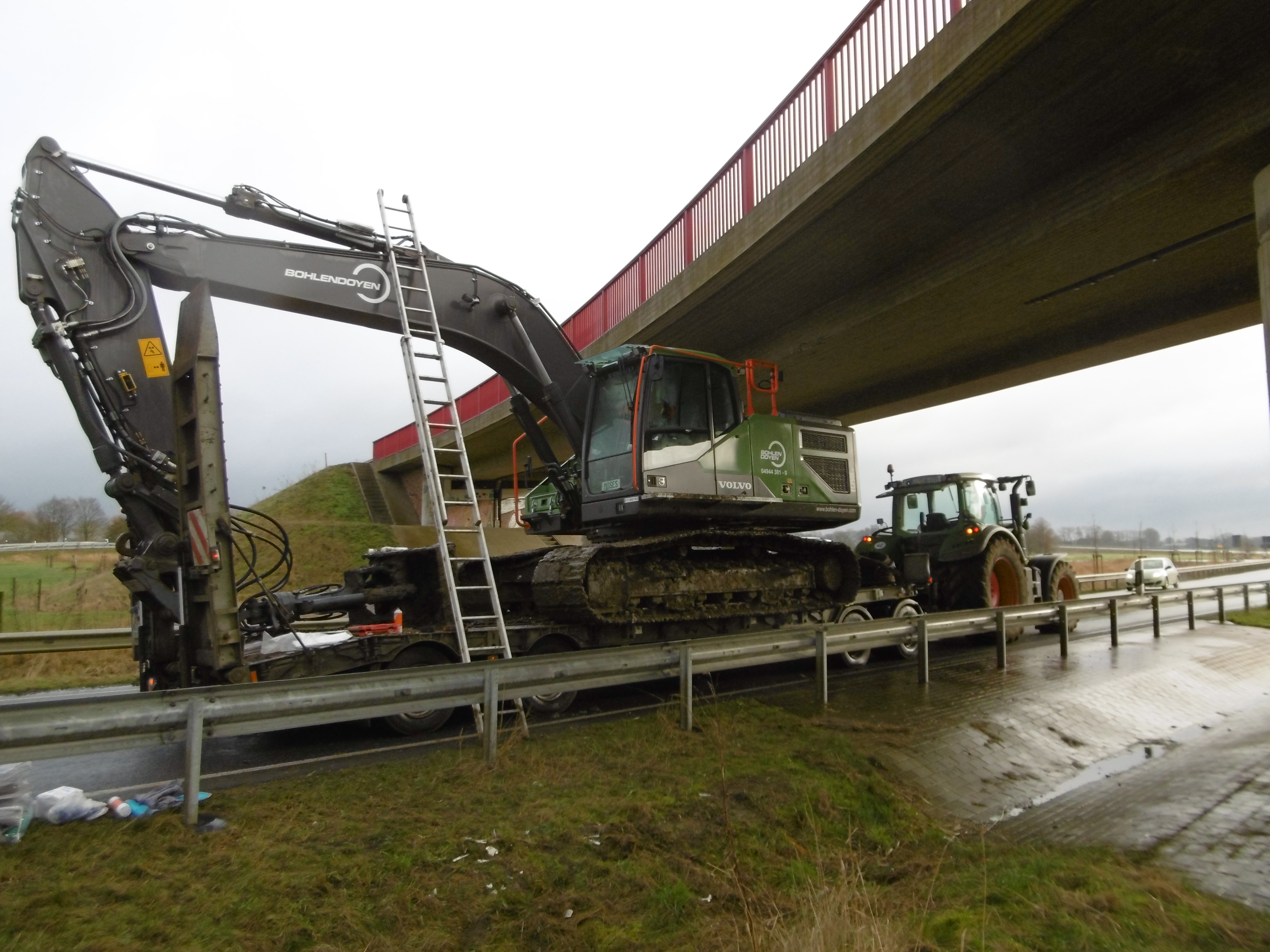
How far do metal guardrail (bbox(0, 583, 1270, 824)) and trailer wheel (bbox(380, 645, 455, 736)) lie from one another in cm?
117

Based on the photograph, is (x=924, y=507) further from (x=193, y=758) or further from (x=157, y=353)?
(x=193, y=758)

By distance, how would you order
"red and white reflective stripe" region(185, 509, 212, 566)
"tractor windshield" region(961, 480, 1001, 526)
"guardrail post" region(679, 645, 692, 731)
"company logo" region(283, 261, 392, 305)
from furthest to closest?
"tractor windshield" region(961, 480, 1001, 526), "company logo" region(283, 261, 392, 305), "guardrail post" region(679, 645, 692, 731), "red and white reflective stripe" region(185, 509, 212, 566)

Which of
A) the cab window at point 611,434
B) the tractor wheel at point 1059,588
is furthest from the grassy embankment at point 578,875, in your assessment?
the tractor wheel at point 1059,588

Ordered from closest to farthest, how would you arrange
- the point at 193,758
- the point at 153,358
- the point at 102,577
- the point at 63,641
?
the point at 193,758 → the point at 153,358 → the point at 63,641 → the point at 102,577

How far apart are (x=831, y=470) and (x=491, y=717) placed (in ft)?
20.3

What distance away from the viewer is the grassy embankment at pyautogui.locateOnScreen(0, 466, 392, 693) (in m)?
10.9

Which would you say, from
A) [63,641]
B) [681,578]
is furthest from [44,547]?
[681,578]

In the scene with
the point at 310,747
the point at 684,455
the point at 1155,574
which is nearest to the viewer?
the point at 310,747

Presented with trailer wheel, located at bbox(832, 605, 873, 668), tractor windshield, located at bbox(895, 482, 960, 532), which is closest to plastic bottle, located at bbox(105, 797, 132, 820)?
trailer wheel, located at bbox(832, 605, 873, 668)

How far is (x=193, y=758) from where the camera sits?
3.99m

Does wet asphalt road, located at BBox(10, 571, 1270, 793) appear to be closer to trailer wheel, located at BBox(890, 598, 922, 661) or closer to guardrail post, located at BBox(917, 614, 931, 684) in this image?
guardrail post, located at BBox(917, 614, 931, 684)

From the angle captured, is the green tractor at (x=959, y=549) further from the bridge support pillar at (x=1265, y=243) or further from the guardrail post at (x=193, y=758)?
the guardrail post at (x=193, y=758)

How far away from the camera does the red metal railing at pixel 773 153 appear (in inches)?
304

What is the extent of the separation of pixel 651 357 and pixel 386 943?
238 inches
